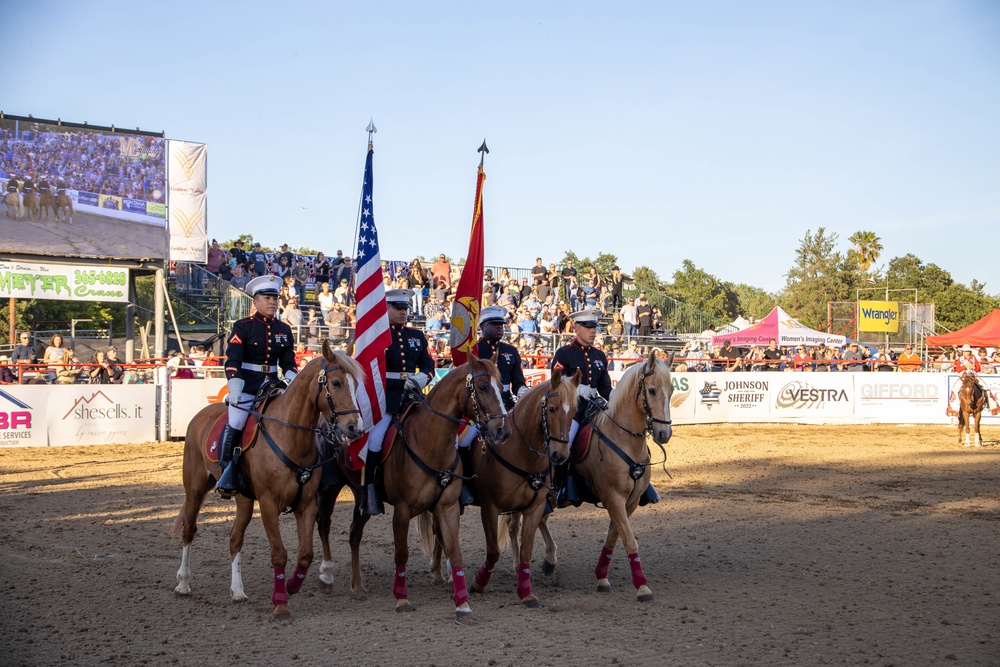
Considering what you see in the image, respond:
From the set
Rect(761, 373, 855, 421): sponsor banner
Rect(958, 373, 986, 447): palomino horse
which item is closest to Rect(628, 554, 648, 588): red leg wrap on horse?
Rect(958, 373, 986, 447): palomino horse

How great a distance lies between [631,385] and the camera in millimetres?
8742

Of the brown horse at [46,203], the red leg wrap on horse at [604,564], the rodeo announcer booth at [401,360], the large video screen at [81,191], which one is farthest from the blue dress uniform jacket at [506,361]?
the brown horse at [46,203]

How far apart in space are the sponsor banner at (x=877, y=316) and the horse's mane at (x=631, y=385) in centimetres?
3516

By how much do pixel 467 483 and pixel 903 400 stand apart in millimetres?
22648

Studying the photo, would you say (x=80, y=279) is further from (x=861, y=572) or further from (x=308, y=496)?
(x=861, y=572)

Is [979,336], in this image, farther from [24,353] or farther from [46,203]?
[24,353]

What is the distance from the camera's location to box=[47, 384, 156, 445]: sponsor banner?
20.2 meters

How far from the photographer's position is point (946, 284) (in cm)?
7706

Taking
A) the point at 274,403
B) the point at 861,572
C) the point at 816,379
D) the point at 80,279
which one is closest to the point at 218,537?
the point at 274,403

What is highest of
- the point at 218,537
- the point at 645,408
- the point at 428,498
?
the point at 645,408

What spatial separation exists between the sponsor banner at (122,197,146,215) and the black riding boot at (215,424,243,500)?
20.8m

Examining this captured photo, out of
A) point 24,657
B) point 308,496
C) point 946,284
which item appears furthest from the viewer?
point 946,284

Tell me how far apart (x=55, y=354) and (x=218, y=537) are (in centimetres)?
1270

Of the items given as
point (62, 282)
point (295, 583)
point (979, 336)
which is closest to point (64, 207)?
point (62, 282)
